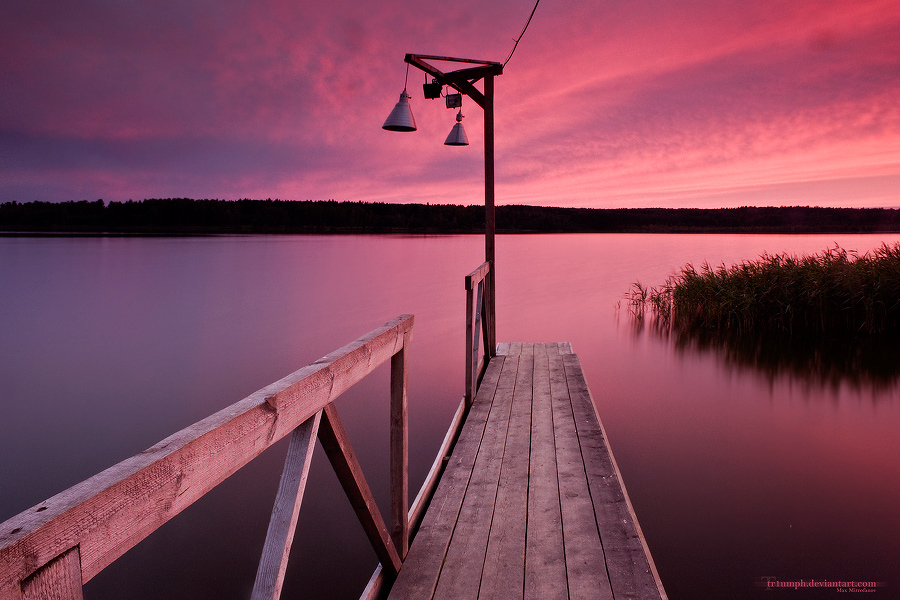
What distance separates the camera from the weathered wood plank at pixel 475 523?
2.22 metres

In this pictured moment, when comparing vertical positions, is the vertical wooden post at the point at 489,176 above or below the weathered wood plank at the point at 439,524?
above

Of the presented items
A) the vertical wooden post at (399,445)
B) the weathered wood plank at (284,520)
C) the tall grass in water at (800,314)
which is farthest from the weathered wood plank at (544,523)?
the tall grass in water at (800,314)

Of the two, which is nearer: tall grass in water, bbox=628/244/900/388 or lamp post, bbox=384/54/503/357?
lamp post, bbox=384/54/503/357

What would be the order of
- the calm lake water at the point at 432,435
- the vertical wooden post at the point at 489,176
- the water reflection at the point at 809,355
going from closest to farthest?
the calm lake water at the point at 432,435
the vertical wooden post at the point at 489,176
the water reflection at the point at 809,355

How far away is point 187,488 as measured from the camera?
3.06ft

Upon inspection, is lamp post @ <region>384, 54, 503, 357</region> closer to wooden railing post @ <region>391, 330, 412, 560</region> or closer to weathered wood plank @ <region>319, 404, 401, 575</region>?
wooden railing post @ <region>391, 330, 412, 560</region>

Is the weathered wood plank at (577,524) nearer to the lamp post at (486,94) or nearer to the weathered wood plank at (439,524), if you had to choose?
the weathered wood plank at (439,524)

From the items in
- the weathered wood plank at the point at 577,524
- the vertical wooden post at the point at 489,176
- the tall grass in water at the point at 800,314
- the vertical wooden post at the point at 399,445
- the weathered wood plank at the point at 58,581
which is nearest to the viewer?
the weathered wood plank at the point at 58,581

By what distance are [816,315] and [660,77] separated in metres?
12.2

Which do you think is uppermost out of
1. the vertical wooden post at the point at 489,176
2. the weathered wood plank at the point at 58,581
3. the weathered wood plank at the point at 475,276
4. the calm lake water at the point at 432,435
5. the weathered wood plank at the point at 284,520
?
the vertical wooden post at the point at 489,176

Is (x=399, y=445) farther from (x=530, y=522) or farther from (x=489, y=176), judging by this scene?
(x=489, y=176)

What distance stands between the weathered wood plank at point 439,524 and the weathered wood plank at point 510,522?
21 centimetres

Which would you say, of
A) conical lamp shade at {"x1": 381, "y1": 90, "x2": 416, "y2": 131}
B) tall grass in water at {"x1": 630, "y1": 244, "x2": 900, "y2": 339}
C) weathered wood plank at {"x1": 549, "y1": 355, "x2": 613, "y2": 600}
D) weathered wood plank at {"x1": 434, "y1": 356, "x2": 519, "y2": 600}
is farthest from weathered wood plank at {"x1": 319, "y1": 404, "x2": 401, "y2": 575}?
tall grass in water at {"x1": 630, "y1": 244, "x2": 900, "y2": 339}

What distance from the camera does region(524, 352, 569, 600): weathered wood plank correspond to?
2193 millimetres
